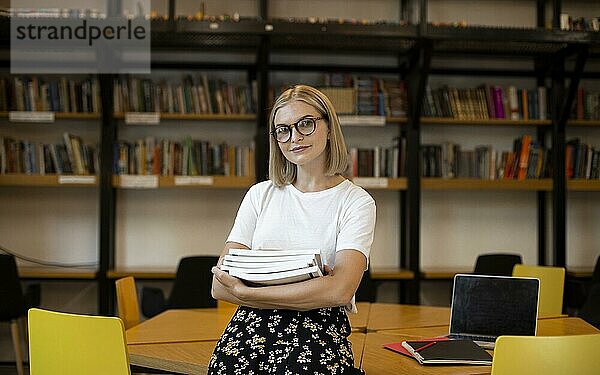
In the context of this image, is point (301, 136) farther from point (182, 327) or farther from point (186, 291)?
point (186, 291)

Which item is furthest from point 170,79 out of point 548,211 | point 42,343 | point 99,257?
point 42,343

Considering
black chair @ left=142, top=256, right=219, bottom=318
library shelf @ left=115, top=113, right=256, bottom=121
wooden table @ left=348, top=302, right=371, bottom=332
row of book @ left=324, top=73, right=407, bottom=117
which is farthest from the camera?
row of book @ left=324, top=73, right=407, bottom=117

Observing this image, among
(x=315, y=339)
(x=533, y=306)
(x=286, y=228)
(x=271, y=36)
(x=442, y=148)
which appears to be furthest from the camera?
(x=442, y=148)

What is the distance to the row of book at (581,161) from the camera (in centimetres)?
609

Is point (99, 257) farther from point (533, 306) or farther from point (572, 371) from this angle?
point (572, 371)

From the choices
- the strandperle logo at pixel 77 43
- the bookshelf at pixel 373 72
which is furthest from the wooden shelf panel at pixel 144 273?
the strandperle logo at pixel 77 43

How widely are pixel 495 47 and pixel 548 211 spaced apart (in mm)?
1428

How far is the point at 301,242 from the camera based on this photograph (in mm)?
2338

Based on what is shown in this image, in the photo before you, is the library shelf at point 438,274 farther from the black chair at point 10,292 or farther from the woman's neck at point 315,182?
the woman's neck at point 315,182

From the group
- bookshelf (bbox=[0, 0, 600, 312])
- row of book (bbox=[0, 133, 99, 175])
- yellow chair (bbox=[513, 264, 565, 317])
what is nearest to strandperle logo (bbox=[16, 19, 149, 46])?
bookshelf (bbox=[0, 0, 600, 312])

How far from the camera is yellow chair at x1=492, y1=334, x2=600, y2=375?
2.17 meters

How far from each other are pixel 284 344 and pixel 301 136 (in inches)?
23.4

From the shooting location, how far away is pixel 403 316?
3.76 m

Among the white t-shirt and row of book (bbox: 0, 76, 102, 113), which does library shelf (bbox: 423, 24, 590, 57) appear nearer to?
row of book (bbox: 0, 76, 102, 113)
